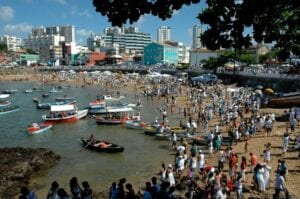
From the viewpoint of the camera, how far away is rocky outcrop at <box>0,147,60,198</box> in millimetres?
22834

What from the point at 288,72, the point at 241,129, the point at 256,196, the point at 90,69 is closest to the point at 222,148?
the point at 241,129

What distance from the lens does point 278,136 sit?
30.2 metres

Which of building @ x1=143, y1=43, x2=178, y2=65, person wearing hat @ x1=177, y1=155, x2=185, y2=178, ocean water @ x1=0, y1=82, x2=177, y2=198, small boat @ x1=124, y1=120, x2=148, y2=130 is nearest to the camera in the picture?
person wearing hat @ x1=177, y1=155, x2=185, y2=178

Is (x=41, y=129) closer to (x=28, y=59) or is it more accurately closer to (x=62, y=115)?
(x=62, y=115)

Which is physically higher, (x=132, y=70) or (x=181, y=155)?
(x=132, y=70)

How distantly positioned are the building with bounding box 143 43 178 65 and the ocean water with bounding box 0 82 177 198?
3699 inches

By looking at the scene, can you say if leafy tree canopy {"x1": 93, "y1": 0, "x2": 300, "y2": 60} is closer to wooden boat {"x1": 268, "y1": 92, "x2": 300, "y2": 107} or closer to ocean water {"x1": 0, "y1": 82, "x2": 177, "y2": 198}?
ocean water {"x1": 0, "y1": 82, "x2": 177, "y2": 198}

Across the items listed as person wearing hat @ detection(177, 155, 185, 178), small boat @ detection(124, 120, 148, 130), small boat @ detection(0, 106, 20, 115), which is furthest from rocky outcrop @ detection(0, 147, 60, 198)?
small boat @ detection(0, 106, 20, 115)

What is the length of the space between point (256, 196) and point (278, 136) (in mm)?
12546

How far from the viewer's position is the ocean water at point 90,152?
24125mm

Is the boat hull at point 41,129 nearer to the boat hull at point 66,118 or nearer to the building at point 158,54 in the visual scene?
the boat hull at point 66,118

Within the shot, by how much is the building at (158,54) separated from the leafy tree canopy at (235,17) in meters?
129

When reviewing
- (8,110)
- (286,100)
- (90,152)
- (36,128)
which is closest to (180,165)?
(90,152)

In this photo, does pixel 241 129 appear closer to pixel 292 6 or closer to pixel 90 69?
pixel 292 6
